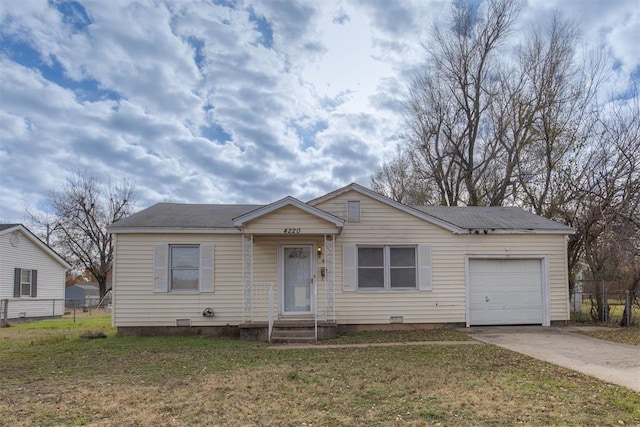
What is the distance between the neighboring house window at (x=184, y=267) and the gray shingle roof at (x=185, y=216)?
646 millimetres

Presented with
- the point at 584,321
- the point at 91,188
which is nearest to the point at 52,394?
the point at 584,321

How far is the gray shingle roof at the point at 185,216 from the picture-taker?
12.6 meters

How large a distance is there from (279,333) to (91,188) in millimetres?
31403

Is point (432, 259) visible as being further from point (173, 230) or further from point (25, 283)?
point (25, 283)

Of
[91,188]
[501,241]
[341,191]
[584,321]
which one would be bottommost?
[584,321]

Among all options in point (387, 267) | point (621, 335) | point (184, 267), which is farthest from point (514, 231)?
point (184, 267)

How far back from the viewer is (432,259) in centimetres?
1334

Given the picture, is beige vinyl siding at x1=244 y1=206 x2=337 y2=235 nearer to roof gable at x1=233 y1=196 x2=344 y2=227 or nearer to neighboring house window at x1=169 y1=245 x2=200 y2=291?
roof gable at x1=233 y1=196 x2=344 y2=227

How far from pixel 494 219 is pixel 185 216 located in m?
8.81

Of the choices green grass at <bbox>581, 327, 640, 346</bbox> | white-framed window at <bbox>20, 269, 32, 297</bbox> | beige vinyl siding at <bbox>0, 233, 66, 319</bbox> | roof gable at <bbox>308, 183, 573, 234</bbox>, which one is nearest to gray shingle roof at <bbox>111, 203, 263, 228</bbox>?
roof gable at <bbox>308, 183, 573, 234</bbox>

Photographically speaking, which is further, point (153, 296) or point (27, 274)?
point (27, 274)

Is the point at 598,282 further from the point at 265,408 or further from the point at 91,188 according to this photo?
the point at 91,188

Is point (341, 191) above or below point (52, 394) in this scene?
above

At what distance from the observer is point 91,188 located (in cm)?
3791
